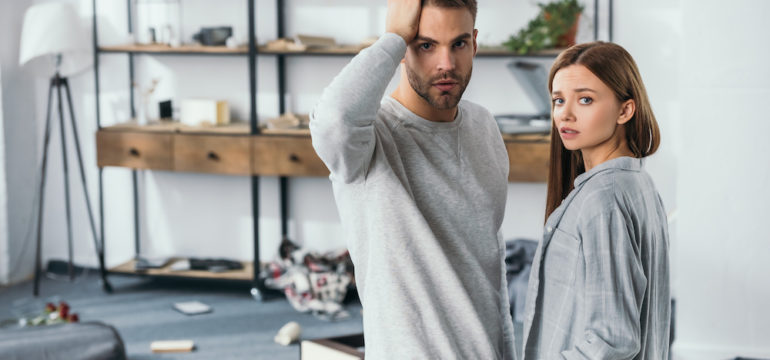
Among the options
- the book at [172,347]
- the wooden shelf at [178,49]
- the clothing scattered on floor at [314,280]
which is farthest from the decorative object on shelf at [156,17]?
the book at [172,347]

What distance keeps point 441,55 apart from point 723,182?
2409 mm

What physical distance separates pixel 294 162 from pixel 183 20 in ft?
3.93

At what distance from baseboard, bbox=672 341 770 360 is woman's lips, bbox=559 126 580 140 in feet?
7.71

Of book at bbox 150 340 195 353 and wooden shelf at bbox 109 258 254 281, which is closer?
book at bbox 150 340 195 353

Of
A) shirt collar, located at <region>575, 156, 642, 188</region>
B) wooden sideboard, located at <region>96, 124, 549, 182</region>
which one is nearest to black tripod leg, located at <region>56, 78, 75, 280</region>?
wooden sideboard, located at <region>96, 124, 549, 182</region>

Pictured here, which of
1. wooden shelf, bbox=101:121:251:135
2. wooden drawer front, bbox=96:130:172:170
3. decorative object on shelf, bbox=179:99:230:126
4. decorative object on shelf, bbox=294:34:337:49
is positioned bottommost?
wooden drawer front, bbox=96:130:172:170

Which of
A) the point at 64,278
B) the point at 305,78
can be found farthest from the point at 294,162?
the point at 64,278

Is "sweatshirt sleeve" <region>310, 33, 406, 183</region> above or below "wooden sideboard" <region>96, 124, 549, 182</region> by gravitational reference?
above

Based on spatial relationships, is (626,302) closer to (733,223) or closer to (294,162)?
(733,223)

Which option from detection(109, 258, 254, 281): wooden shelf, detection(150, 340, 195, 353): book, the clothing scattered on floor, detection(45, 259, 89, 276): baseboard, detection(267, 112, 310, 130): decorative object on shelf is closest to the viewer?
detection(150, 340, 195, 353): book

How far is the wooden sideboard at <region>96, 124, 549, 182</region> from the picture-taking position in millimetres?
4332

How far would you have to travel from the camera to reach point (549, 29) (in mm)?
4129

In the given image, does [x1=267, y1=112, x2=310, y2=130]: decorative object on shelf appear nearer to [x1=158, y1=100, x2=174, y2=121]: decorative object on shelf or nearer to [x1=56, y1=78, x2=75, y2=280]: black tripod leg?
[x1=158, y1=100, x2=174, y2=121]: decorative object on shelf

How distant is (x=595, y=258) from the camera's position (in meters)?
1.31
